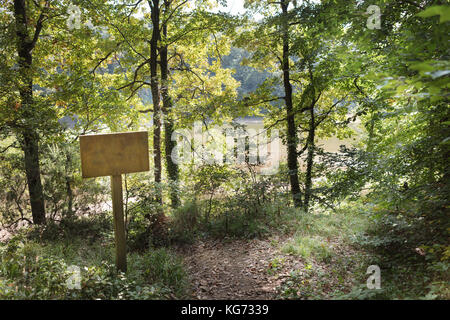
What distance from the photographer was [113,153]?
13.6ft

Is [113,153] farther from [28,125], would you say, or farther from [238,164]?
[238,164]

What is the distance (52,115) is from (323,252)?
665cm

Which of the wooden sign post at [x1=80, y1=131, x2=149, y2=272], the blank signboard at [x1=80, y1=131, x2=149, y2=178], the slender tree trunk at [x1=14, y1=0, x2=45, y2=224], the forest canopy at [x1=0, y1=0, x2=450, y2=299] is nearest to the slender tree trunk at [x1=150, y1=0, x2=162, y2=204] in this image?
the forest canopy at [x1=0, y1=0, x2=450, y2=299]

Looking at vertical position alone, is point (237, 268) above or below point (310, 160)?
below

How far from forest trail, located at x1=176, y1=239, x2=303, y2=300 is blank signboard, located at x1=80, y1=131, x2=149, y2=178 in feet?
7.02

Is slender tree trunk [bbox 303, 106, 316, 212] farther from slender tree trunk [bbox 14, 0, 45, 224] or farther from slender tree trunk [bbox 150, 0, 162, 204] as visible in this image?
slender tree trunk [bbox 14, 0, 45, 224]

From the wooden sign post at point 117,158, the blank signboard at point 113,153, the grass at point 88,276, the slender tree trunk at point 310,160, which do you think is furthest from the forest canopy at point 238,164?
the blank signboard at point 113,153

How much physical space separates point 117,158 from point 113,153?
0.28ft

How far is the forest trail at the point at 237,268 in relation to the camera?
4555mm

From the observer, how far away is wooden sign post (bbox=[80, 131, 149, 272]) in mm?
4008

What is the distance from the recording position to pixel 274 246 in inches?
235

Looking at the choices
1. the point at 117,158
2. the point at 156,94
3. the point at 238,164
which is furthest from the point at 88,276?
the point at 156,94

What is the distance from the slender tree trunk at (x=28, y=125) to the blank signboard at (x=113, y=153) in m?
3.66

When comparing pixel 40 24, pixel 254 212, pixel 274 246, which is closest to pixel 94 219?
pixel 254 212
